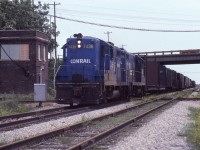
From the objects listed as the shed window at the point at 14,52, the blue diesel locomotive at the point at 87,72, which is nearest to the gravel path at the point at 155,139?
the blue diesel locomotive at the point at 87,72

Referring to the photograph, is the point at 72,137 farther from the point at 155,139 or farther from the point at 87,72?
the point at 87,72

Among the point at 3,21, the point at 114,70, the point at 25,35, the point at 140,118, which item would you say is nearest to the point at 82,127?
the point at 140,118

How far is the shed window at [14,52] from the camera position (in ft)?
160

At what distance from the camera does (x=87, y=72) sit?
985 inches

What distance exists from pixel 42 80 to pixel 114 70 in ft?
81.0

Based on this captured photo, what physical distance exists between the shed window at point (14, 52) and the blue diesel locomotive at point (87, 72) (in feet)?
73.4

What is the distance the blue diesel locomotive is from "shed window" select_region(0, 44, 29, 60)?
22385mm

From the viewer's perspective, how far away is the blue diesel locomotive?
2434 centimetres

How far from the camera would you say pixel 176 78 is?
69750mm

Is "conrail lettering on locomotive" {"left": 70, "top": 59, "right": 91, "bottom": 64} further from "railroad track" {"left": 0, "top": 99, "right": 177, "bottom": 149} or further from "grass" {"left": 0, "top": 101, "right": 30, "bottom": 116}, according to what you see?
"railroad track" {"left": 0, "top": 99, "right": 177, "bottom": 149}

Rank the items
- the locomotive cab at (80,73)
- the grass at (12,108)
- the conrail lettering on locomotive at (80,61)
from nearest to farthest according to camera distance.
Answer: the grass at (12,108) → the locomotive cab at (80,73) → the conrail lettering on locomotive at (80,61)

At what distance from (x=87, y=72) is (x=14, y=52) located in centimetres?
2543

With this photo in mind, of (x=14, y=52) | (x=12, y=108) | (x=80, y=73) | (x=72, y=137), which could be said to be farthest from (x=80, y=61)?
(x=14, y=52)

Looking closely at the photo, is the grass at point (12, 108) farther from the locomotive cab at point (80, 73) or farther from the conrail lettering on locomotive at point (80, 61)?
the conrail lettering on locomotive at point (80, 61)
